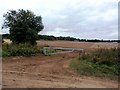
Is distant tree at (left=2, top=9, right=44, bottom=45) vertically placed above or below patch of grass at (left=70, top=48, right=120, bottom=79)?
above

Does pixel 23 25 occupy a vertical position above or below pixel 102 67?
above

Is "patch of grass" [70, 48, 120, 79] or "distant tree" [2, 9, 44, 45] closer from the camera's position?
"patch of grass" [70, 48, 120, 79]

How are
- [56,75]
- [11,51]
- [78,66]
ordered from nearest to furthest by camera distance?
[56,75] < [78,66] < [11,51]

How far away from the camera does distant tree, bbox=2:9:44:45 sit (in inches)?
1232

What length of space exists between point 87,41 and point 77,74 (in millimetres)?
25117

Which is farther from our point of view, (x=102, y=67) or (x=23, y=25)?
(x=23, y=25)

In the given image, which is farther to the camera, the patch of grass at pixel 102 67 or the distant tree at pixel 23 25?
the distant tree at pixel 23 25

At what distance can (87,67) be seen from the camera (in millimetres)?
14023

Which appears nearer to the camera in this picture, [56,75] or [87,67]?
[56,75]

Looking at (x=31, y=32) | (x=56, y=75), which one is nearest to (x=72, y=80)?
(x=56, y=75)

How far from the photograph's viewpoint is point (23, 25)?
31031mm

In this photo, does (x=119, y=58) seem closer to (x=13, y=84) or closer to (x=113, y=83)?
(x=113, y=83)

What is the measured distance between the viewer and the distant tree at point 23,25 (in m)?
31.3

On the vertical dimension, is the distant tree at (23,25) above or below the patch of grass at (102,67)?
above
